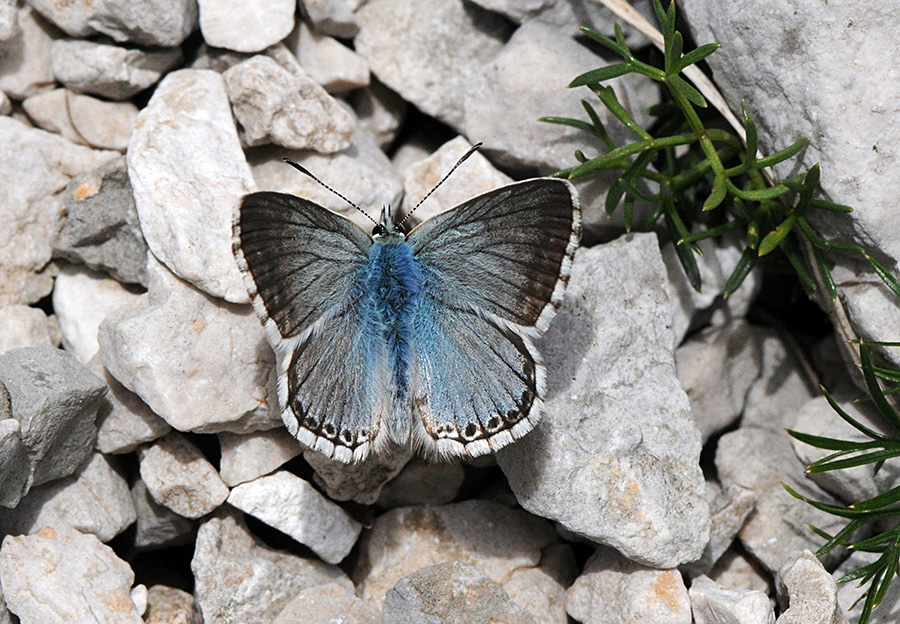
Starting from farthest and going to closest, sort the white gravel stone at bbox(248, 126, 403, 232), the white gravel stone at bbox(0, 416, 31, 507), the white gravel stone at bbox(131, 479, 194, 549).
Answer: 1. the white gravel stone at bbox(248, 126, 403, 232)
2. the white gravel stone at bbox(131, 479, 194, 549)
3. the white gravel stone at bbox(0, 416, 31, 507)

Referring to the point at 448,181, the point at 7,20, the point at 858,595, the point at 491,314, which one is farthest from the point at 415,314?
the point at 7,20

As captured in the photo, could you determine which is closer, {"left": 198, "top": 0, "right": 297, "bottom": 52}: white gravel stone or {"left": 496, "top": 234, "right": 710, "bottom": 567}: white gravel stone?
{"left": 496, "top": 234, "right": 710, "bottom": 567}: white gravel stone

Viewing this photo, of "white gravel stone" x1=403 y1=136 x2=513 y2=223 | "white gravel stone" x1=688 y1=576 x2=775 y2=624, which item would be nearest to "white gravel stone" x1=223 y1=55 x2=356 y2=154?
"white gravel stone" x1=403 y1=136 x2=513 y2=223

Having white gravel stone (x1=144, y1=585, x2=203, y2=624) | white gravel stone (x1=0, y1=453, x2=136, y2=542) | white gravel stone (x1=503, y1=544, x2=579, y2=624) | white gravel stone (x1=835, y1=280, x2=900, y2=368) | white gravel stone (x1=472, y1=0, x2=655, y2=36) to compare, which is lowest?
white gravel stone (x1=144, y1=585, x2=203, y2=624)

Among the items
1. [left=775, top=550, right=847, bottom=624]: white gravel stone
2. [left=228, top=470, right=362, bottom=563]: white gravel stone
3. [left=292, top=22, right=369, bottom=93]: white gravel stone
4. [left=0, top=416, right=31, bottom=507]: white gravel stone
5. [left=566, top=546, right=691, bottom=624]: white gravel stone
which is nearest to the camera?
[left=0, top=416, right=31, bottom=507]: white gravel stone

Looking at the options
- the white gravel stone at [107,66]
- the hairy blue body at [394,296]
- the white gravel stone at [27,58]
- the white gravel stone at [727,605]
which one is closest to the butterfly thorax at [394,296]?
the hairy blue body at [394,296]

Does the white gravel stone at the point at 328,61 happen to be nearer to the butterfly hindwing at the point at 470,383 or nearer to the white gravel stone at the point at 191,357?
the white gravel stone at the point at 191,357

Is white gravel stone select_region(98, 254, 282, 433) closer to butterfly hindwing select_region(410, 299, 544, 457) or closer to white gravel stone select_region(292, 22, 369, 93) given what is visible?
butterfly hindwing select_region(410, 299, 544, 457)

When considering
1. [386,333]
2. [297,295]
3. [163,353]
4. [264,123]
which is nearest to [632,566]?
[386,333]
